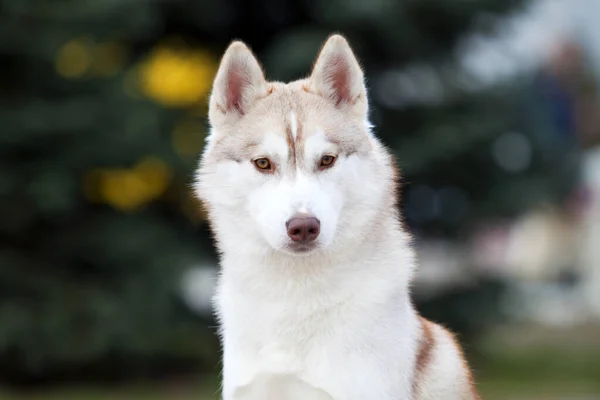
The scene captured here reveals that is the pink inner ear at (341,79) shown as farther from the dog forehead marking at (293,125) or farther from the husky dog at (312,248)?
the dog forehead marking at (293,125)

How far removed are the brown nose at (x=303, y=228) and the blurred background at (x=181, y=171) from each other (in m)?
8.26

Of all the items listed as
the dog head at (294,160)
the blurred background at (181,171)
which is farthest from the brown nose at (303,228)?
the blurred background at (181,171)

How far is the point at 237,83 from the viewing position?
15.0 ft

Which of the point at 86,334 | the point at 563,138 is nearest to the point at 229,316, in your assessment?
the point at 86,334

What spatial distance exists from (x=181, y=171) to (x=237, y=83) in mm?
8034

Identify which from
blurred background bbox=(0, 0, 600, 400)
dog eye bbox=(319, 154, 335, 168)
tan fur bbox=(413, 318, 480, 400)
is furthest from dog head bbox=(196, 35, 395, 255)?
blurred background bbox=(0, 0, 600, 400)

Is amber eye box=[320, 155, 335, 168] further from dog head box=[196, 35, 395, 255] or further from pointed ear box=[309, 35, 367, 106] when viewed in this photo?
pointed ear box=[309, 35, 367, 106]

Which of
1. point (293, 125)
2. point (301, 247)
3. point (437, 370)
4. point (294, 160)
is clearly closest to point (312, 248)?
point (301, 247)

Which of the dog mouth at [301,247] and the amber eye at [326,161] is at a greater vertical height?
the amber eye at [326,161]

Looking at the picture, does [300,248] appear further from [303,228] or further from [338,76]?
[338,76]

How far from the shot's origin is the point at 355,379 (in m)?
4.00

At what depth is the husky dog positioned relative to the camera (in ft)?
13.3

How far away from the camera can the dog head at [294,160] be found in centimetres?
410

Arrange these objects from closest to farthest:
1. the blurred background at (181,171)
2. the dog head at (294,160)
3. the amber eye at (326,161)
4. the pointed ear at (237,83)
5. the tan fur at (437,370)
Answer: the dog head at (294,160) → the amber eye at (326,161) → the tan fur at (437,370) → the pointed ear at (237,83) → the blurred background at (181,171)
